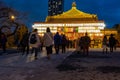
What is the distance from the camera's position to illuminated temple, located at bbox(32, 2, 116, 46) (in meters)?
73.6

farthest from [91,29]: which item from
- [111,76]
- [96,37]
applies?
[111,76]

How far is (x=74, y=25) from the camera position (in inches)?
2955

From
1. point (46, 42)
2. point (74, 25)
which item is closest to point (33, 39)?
point (46, 42)

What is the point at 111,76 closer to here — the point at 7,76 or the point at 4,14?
the point at 7,76

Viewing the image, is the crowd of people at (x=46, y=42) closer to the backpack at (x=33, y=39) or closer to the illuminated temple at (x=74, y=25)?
the backpack at (x=33, y=39)

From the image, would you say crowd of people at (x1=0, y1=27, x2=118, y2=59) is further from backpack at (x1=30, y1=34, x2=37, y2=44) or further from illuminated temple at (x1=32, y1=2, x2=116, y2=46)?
illuminated temple at (x1=32, y1=2, x2=116, y2=46)

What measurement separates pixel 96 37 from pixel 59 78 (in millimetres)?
62759

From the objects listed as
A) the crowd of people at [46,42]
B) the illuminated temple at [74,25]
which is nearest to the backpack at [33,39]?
the crowd of people at [46,42]

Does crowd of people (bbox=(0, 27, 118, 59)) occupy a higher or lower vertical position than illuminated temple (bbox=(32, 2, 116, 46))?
lower

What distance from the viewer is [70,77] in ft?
34.9

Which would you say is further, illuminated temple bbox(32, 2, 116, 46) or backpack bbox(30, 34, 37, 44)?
illuminated temple bbox(32, 2, 116, 46)

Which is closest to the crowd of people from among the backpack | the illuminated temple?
the backpack

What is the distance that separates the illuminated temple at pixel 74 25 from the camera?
73.6m

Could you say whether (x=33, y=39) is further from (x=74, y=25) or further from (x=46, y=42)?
(x=74, y=25)
